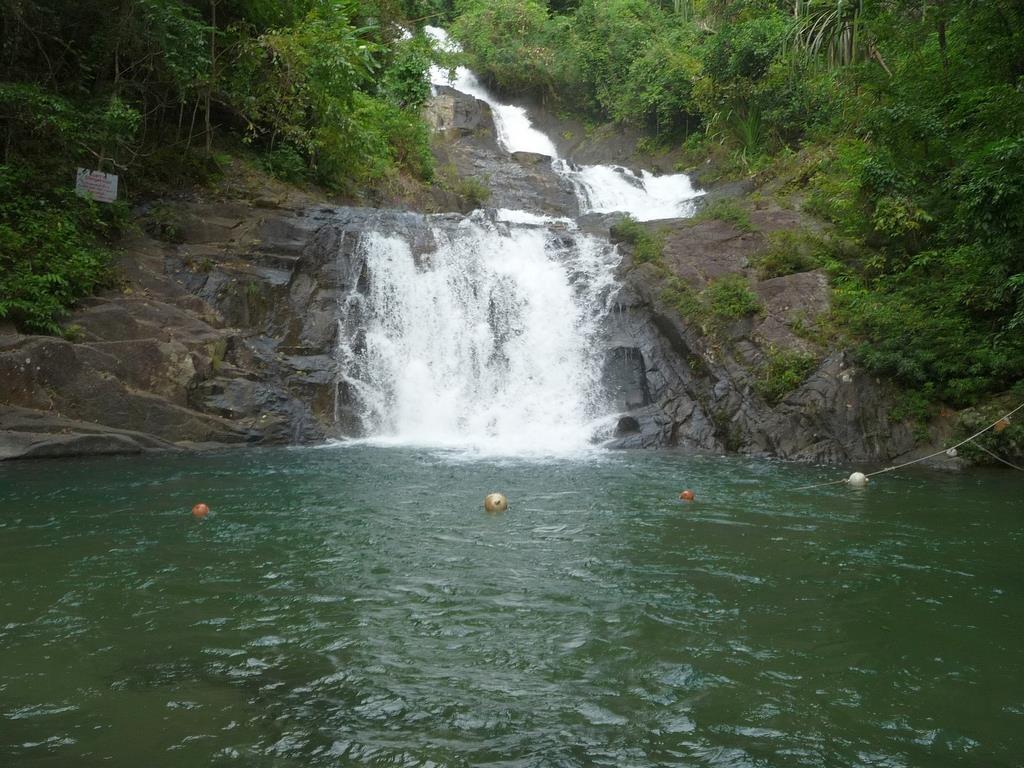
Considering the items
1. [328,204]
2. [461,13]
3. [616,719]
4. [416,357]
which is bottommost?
[616,719]

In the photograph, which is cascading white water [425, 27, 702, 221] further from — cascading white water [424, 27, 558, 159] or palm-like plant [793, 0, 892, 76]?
palm-like plant [793, 0, 892, 76]

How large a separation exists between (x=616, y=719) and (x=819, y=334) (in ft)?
37.6

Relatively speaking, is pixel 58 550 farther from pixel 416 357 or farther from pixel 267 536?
pixel 416 357

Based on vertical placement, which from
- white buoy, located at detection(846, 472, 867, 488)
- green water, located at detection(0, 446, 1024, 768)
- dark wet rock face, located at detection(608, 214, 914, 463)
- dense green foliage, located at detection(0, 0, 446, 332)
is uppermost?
dense green foliage, located at detection(0, 0, 446, 332)

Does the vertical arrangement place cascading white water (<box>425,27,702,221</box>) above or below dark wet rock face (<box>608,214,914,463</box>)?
above

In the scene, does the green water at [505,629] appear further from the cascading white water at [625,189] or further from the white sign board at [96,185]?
the cascading white water at [625,189]

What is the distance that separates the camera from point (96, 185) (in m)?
14.0

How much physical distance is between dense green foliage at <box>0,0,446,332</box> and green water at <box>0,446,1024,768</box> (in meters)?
5.60

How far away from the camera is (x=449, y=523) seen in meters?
8.00

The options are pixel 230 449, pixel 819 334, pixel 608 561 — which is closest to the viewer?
pixel 608 561

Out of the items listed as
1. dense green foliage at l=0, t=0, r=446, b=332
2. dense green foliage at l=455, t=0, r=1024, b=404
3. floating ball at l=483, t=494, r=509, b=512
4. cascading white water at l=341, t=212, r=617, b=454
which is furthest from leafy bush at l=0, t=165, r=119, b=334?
dense green foliage at l=455, t=0, r=1024, b=404

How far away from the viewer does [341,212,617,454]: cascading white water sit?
14.9 metres

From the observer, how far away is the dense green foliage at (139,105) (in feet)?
43.4

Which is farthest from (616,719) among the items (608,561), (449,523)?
(449,523)
